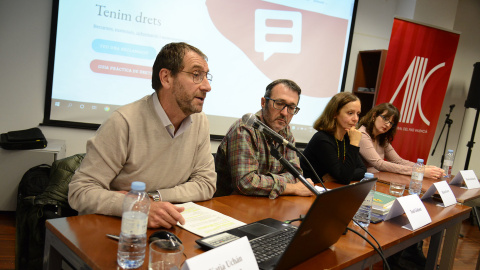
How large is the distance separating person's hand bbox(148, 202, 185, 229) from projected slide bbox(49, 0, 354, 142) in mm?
2240

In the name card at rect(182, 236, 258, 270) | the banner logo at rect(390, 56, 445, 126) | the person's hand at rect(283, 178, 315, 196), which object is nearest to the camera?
the name card at rect(182, 236, 258, 270)

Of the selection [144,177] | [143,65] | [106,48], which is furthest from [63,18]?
[144,177]

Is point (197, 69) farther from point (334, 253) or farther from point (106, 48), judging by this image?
point (106, 48)

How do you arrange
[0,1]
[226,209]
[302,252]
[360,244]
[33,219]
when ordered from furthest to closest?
[0,1] < [33,219] < [226,209] < [360,244] < [302,252]

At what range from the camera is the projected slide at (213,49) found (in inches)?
120

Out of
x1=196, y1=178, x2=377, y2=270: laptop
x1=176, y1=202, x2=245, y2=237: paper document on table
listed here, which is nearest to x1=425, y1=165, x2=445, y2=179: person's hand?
x1=196, y1=178, x2=377, y2=270: laptop

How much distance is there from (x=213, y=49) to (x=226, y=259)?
289 cm

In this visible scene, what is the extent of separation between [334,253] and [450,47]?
442 cm

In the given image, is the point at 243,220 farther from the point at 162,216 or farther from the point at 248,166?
the point at 248,166

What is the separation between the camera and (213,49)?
3533 mm

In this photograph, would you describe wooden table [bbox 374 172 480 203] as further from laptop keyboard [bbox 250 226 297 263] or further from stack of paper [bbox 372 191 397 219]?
laptop keyboard [bbox 250 226 297 263]

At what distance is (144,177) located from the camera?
155 cm

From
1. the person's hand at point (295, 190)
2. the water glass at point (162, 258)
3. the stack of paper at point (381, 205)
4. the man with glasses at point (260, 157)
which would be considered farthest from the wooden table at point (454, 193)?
the water glass at point (162, 258)

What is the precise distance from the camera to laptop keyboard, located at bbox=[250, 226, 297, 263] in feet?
3.53
